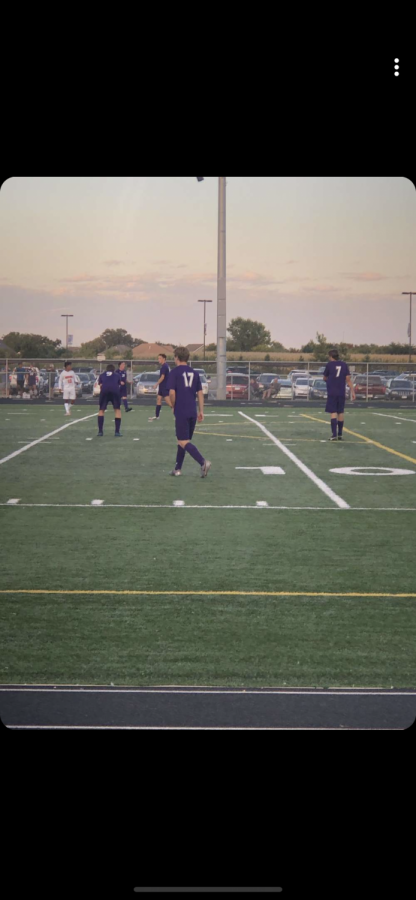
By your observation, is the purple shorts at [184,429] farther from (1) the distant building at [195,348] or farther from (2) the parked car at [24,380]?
(1) the distant building at [195,348]

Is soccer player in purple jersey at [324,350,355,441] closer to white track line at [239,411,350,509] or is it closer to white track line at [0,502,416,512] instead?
white track line at [239,411,350,509]

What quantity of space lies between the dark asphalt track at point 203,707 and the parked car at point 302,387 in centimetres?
4287

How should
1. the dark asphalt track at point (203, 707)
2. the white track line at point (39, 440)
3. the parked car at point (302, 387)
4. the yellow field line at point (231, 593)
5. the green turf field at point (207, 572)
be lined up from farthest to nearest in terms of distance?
the parked car at point (302, 387) → the white track line at point (39, 440) → the yellow field line at point (231, 593) → the green turf field at point (207, 572) → the dark asphalt track at point (203, 707)

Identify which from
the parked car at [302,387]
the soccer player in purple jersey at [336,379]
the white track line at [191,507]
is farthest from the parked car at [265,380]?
the white track line at [191,507]

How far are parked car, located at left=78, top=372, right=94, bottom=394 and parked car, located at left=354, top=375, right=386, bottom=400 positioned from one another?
1259cm

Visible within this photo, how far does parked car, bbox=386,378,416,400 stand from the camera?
49.8 metres

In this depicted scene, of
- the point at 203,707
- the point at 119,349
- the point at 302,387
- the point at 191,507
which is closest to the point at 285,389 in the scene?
the point at 302,387

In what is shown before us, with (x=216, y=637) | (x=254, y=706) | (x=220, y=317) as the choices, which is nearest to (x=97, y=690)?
(x=254, y=706)

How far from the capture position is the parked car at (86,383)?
52344mm

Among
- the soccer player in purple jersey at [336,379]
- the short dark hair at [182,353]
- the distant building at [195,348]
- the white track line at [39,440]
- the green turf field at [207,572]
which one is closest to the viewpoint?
the green turf field at [207,572]

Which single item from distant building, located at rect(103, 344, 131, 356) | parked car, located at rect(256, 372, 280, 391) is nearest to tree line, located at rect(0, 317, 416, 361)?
distant building, located at rect(103, 344, 131, 356)

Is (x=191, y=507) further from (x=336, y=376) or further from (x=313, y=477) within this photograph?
(x=336, y=376)

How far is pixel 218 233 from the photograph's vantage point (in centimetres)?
3966

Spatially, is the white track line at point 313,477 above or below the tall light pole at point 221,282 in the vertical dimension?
below
